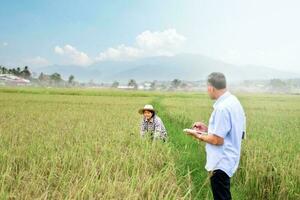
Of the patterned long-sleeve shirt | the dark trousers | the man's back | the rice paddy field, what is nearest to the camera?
the rice paddy field

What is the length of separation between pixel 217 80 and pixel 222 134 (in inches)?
21.9

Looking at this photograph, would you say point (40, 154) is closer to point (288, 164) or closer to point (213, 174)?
point (213, 174)

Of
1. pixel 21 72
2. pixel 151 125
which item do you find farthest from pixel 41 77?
pixel 151 125

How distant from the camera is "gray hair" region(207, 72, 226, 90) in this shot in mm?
4305

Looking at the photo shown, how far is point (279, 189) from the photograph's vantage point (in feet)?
19.1

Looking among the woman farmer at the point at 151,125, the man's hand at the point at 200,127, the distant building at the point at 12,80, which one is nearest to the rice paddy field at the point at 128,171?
the woman farmer at the point at 151,125

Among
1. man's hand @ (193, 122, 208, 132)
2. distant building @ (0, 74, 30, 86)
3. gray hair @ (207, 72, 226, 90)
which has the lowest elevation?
distant building @ (0, 74, 30, 86)

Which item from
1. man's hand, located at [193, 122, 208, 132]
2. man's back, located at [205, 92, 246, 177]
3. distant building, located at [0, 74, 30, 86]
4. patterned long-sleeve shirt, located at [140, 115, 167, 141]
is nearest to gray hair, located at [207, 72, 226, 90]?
man's back, located at [205, 92, 246, 177]

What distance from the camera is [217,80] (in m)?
4.32

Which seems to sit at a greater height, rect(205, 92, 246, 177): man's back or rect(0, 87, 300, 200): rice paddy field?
rect(205, 92, 246, 177): man's back

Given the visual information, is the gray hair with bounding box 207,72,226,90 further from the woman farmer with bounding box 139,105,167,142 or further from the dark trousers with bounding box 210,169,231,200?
the woman farmer with bounding box 139,105,167,142

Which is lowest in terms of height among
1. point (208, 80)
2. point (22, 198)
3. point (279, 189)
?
point (279, 189)

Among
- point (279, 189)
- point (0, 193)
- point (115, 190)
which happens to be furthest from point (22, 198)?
point (279, 189)

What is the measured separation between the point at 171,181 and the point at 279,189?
1.94 metres
